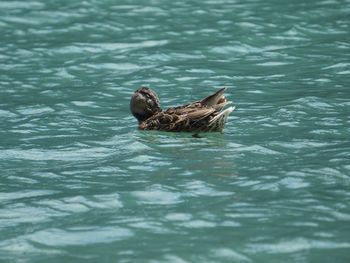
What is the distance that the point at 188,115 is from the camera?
34.9ft

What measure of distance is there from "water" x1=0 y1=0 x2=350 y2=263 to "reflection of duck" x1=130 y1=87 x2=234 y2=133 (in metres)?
0.15

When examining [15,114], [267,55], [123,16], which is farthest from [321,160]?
[123,16]

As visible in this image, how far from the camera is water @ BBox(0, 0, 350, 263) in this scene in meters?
7.58

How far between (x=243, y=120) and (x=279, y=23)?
19.7 ft

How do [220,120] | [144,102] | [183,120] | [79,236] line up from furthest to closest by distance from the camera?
1. [144,102]
2. [183,120]
3. [220,120]
4. [79,236]

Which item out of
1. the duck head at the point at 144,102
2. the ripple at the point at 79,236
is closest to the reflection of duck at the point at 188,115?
the duck head at the point at 144,102

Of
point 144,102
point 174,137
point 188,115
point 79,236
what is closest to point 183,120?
point 188,115

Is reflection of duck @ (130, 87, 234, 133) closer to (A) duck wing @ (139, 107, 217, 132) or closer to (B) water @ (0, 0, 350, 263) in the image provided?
(A) duck wing @ (139, 107, 217, 132)

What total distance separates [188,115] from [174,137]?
31 cm

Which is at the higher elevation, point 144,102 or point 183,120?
point 144,102

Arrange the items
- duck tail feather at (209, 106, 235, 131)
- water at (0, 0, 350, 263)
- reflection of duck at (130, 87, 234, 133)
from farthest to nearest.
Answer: reflection of duck at (130, 87, 234, 133)
duck tail feather at (209, 106, 235, 131)
water at (0, 0, 350, 263)

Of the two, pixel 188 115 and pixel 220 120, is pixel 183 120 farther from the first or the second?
pixel 220 120

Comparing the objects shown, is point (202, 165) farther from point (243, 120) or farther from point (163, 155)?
point (243, 120)

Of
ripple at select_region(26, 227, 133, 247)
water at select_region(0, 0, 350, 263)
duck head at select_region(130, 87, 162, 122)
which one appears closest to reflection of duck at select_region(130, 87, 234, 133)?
duck head at select_region(130, 87, 162, 122)
